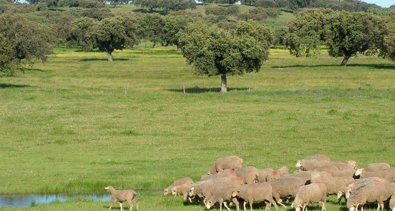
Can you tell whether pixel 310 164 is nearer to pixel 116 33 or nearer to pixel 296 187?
pixel 296 187

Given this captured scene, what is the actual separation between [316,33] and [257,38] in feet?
155

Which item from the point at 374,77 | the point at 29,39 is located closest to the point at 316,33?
the point at 374,77

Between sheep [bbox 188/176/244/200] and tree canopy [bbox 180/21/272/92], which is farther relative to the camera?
tree canopy [bbox 180/21/272/92]

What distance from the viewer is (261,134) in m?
45.3

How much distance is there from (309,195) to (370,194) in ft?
6.34

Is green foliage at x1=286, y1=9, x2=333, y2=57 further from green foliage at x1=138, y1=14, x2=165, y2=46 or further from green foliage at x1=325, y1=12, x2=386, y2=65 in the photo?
green foliage at x1=138, y1=14, x2=165, y2=46

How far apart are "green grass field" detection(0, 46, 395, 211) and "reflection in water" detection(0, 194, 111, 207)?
0.77 meters

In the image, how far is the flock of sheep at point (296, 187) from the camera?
2403 centimetres

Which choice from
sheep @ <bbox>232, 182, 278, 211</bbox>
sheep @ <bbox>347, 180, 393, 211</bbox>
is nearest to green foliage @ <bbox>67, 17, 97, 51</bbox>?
sheep @ <bbox>232, 182, 278, 211</bbox>

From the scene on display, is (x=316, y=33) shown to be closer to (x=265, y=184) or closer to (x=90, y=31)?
(x=90, y=31)

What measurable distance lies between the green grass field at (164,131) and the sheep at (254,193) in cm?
182

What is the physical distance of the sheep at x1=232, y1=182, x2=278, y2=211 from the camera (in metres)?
24.9

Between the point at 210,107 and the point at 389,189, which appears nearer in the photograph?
the point at 389,189

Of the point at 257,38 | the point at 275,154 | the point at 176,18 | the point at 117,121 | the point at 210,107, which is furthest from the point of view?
the point at 176,18
